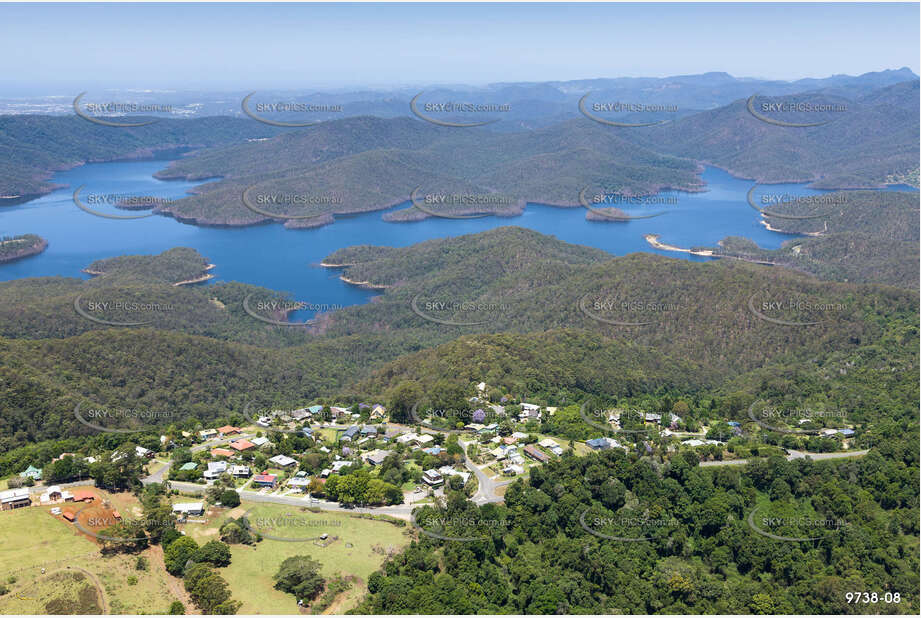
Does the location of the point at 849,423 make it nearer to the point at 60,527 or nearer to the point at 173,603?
the point at 173,603

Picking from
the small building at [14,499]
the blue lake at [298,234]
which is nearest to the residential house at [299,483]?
the small building at [14,499]

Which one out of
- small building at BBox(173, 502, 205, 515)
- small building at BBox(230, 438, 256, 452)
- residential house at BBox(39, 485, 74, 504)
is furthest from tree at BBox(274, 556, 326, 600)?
small building at BBox(230, 438, 256, 452)

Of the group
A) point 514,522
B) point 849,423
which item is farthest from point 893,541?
point 514,522

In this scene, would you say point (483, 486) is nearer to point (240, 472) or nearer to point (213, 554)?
point (240, 472)

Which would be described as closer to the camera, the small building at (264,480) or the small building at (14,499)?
the small building at (14,499)

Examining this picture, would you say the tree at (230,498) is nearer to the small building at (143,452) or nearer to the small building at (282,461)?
the small building at (282,461)

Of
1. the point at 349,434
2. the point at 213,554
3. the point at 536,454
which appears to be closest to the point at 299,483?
the point at 213,554
